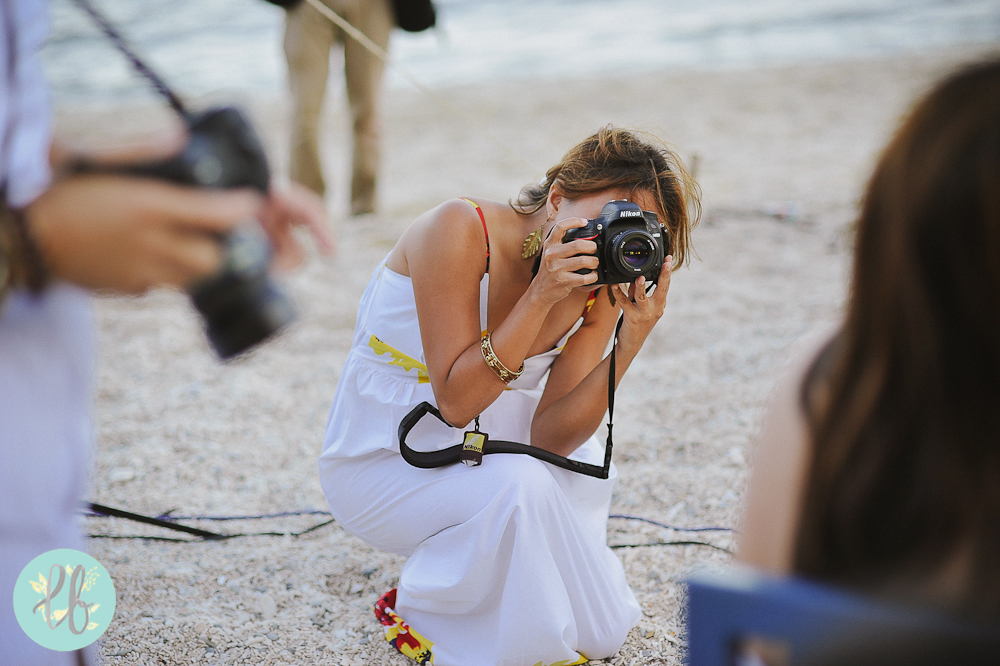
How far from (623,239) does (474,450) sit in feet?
1.92

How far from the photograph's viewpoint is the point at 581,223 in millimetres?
1714

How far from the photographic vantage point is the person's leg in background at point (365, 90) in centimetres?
488

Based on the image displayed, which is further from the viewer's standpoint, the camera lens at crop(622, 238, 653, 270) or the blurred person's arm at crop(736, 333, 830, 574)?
the camera lens at crop(622, 238, 653, 270)

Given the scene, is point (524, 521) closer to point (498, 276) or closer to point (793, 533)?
point (498, 276)

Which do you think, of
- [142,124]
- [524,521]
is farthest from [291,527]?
[142,124]

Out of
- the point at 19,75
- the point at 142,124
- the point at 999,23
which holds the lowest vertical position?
the point at 142,124

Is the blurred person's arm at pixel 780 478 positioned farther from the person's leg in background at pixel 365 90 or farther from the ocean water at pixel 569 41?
the ocean water at pixel 569 41

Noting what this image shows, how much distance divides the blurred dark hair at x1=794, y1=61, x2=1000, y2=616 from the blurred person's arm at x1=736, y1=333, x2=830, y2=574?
7 cm

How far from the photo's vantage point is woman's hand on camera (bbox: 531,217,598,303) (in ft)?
5.55

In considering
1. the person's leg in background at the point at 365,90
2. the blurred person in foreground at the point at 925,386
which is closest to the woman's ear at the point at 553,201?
the blurred person in foreground at the point at 925,386

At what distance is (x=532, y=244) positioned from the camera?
1937 mm

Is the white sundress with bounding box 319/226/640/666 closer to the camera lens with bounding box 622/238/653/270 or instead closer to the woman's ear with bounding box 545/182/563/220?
the woman's ear with bounding box 545/182/563/220

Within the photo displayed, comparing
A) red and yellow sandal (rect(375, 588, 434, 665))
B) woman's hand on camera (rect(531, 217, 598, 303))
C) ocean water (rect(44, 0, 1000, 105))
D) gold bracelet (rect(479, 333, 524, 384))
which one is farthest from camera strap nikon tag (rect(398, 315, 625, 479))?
ocean water (rect(44, 0, 1000, 105))

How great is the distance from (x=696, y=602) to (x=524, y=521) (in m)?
0.92
